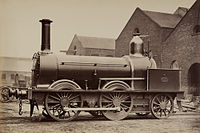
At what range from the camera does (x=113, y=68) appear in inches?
156

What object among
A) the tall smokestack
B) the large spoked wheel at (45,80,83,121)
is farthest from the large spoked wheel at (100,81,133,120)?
the tall smokestack

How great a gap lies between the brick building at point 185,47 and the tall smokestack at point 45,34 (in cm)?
223

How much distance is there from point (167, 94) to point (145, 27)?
10.5ft

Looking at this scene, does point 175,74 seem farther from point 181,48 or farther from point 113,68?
point 181,48

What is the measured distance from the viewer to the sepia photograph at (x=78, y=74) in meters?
3.32

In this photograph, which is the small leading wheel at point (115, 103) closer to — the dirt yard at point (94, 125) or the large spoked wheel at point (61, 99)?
the dirt yard at point (94, 125)

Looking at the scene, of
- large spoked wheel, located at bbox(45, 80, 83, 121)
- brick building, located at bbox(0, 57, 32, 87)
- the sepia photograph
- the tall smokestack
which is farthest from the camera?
large spoked wheel, located at bbox(45, 80, 83, 121)

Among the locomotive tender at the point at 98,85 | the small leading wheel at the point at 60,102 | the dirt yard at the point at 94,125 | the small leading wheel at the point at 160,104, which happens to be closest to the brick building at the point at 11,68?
the locomotive tender at the point at 98,85

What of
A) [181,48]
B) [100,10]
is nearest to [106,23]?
[100,10]

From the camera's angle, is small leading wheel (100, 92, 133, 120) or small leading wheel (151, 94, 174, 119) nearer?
small leading wheel (100, 92, 133, 120)

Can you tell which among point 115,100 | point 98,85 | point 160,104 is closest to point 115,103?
point 115,100

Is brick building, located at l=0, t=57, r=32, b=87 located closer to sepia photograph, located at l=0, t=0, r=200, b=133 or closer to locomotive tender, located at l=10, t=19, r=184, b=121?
sepia photograph, located at l=0, t=0, r=200, b=133

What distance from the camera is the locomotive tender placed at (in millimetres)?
3676

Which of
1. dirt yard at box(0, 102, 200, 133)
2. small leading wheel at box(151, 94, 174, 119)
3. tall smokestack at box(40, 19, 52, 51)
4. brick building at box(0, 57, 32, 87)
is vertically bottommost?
dirt yard at box(0, 102, 200, 133)
